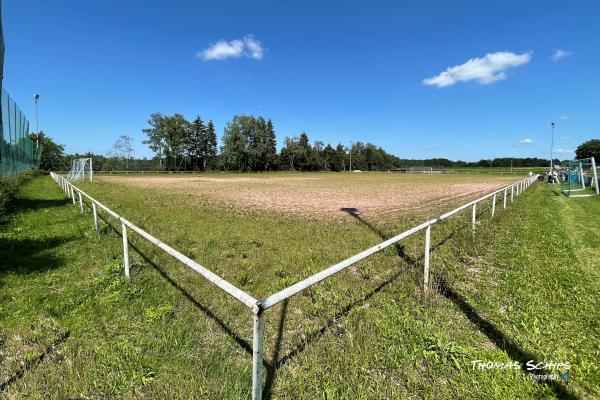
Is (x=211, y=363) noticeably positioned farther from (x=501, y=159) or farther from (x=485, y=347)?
(x=501, y=159)

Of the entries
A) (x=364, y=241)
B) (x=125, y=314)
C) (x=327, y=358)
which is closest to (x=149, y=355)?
(x=125, y=314)

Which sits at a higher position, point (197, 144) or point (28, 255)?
point (197, 144)

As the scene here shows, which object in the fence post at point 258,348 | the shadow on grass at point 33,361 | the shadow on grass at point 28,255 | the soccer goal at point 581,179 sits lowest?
the shadow on grass at point 33,361

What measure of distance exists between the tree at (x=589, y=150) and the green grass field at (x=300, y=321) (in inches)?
5413

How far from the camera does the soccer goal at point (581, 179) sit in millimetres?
19469

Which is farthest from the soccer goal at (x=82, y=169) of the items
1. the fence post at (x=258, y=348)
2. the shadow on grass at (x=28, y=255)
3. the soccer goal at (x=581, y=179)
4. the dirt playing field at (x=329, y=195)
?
the soccer goal at (x=581, y=179)

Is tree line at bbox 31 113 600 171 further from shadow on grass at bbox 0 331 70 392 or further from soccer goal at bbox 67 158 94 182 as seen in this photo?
shadow on grass at bbox 0 331 70 392

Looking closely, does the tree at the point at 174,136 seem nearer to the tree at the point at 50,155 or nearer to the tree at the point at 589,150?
the tree at the point at 50,155

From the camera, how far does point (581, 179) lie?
2236 cm

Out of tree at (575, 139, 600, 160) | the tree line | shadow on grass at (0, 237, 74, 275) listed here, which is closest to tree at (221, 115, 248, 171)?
the tree line

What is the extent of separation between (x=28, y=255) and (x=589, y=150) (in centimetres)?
14971

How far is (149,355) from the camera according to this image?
316cm

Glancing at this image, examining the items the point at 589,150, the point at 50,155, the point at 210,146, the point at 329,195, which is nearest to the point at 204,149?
the point at 210,146

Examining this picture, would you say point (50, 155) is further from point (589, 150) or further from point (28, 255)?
point (589, 150)
